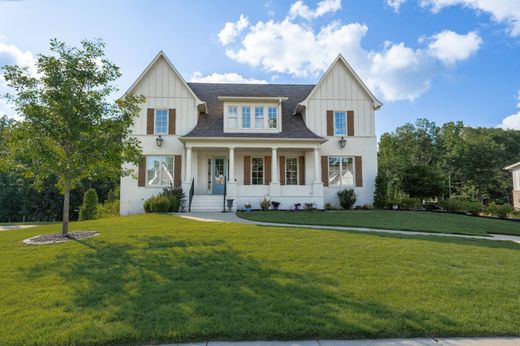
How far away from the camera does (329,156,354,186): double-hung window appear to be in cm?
1747

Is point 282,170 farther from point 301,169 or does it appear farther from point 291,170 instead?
point 301,169

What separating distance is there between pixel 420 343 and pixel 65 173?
9285 mm

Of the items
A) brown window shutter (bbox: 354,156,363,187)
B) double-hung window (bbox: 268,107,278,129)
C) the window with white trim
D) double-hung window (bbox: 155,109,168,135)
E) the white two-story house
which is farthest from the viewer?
the window with white trim

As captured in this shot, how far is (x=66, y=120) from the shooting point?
790 centimetres

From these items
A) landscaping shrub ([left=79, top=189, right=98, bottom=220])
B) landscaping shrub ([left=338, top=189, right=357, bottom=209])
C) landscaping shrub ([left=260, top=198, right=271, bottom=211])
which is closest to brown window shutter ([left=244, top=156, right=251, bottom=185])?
landscaping shrub ([left=260, top=198, right=271, bottom=211])

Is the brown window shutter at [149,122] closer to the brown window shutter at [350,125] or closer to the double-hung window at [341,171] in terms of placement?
the double-hung window at [341,171]

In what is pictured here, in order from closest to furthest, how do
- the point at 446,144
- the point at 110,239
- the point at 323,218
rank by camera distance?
the point at 110,239 < the point at 323,218 < the point at 446,144

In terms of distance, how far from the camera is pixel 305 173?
685 inches

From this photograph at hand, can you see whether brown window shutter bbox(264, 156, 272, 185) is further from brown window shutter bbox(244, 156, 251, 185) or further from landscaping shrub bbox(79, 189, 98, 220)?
landscaping shrub bbox(79, 189, 98, 220)

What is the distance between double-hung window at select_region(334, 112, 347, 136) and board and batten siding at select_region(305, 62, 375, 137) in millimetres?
370

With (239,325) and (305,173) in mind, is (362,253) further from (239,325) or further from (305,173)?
(305,173)

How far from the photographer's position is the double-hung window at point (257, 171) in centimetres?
1745

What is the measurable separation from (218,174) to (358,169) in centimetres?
860

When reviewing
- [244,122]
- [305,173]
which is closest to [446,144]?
[305,173]
